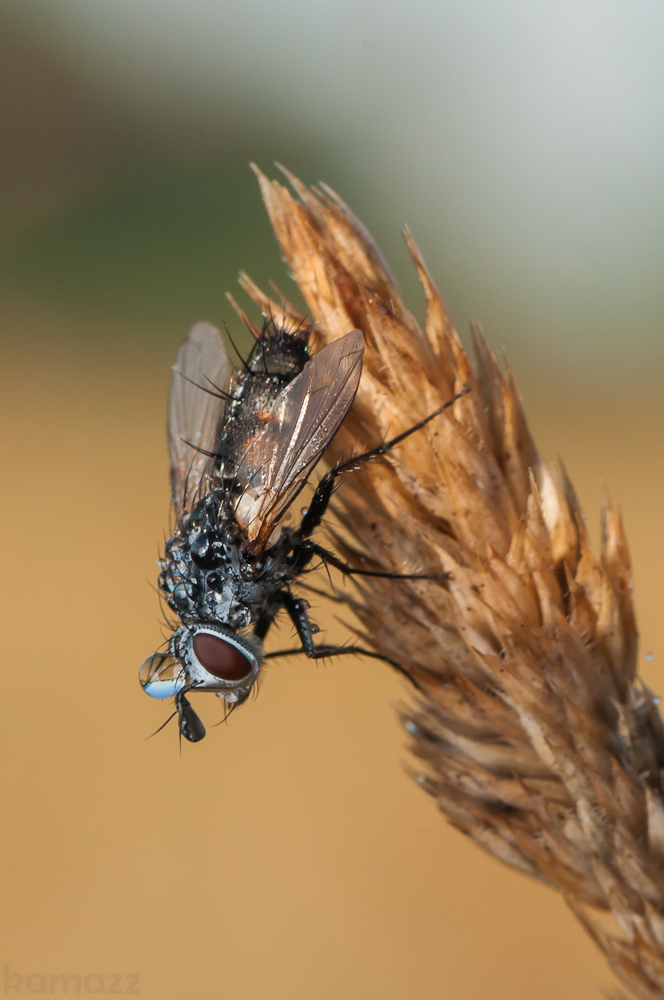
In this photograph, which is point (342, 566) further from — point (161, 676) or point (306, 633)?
point (161, 676)

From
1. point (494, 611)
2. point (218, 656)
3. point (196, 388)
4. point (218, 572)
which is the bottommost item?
point (494, 611)

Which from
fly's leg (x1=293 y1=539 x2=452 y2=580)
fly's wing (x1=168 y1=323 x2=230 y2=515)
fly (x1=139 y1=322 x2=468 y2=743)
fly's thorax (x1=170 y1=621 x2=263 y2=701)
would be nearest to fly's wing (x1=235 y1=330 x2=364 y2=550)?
fly (x1=139 y1=322 x2=468 y2=743)

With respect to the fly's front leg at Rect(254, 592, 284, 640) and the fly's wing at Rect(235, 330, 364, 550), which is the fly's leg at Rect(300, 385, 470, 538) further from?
the fly's front leg at Rect(254, 592, 284, 640)

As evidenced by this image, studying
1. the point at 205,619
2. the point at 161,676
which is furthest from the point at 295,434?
the point at 161,676

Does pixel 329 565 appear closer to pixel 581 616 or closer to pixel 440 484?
pixel 440 484

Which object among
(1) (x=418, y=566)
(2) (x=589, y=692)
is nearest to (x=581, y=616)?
(2) (x=589, y=692)

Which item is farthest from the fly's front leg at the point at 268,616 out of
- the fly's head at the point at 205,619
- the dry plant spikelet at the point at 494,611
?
the dry plant spikelet at the point at 494,611
